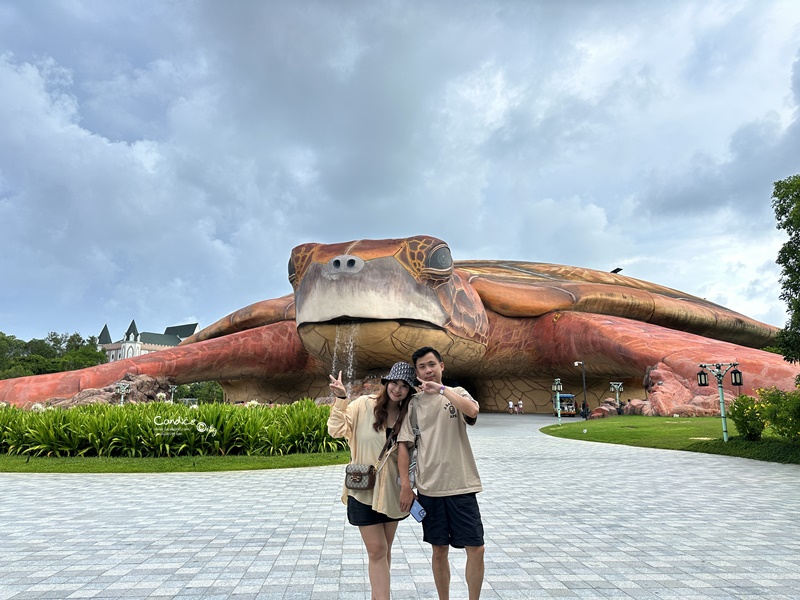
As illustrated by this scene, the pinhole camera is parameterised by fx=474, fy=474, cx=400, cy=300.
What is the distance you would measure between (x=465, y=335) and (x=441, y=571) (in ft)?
48.2

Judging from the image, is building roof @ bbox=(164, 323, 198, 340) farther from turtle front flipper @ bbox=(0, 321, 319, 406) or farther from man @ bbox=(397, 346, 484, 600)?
man @ bbox=(397, 346, 484, 600)

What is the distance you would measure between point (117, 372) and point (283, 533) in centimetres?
1712

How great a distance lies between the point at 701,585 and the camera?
10.6 ft

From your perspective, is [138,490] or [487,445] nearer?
[138,490]

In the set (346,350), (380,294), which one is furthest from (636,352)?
(346,350)

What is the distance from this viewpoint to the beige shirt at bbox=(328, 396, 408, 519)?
102 inches

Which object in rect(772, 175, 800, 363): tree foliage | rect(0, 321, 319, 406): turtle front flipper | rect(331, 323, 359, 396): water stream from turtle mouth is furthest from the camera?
rect(0, 321, 319, 406): turtle front flipper

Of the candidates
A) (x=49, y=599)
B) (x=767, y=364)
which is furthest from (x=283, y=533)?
(x=767, y=364)

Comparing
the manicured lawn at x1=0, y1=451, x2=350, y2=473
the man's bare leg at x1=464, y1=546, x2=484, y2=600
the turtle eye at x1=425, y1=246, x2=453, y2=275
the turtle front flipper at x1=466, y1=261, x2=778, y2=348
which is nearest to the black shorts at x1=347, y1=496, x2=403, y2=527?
the man's bare leg at x1=464, y1=546, x2=484, y2=600

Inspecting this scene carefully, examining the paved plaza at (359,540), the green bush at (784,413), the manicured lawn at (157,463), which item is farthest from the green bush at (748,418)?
the manicured lawn at (157,463)

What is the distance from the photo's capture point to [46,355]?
62531 mm

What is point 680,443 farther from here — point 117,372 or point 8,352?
point 8,352

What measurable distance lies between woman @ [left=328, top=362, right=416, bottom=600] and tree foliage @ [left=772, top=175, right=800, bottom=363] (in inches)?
343

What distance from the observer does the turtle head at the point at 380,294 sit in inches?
585
